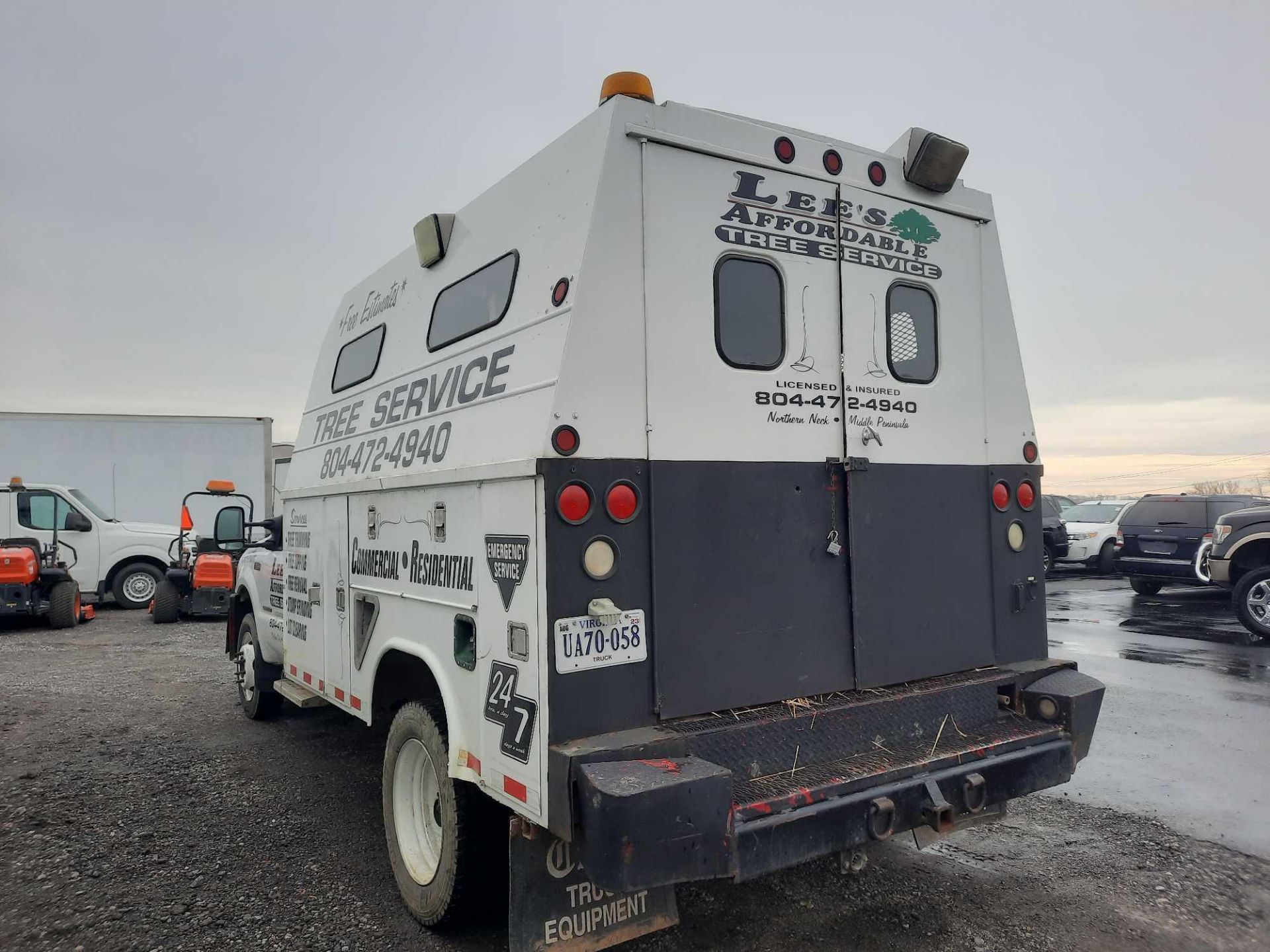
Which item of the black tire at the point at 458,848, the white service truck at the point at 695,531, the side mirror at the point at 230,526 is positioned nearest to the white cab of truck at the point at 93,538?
the side mirror at the point at 230,526

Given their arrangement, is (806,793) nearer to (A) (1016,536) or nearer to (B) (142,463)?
(A) (1016,536)

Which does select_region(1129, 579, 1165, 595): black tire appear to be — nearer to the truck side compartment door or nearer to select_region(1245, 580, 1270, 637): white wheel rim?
select_region(1245, 580, 1270, 637): white wheel rim

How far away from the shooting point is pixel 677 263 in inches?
130

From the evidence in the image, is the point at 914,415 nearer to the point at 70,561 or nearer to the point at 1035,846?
the point at 1035,846

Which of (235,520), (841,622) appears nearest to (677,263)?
(841,622)

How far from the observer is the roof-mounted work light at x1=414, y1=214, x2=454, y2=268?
439 cm

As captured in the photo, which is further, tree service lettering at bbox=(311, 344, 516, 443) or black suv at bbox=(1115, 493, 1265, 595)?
black suv at bbox=(1115, 493, 1265, 595)

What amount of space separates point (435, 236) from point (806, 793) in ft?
10.3

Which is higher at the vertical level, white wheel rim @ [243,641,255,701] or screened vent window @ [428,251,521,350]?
screened vent window @ [428,251,521,350]

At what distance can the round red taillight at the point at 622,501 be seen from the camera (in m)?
3.02

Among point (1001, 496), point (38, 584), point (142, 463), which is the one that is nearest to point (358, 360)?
point (1001, 496)

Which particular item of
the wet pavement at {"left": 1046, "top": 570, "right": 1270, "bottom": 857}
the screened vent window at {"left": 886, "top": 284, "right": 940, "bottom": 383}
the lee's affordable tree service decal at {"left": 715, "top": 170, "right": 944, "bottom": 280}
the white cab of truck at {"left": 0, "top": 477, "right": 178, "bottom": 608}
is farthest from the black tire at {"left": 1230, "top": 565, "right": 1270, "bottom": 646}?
the white cab of truck at {"left": 0, "top": 477, "right": 178, "bottom": 608}

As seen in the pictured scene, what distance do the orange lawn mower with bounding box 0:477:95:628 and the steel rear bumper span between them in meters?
13.5

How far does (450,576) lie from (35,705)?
22.5ft
